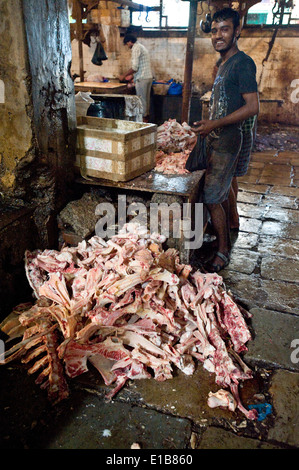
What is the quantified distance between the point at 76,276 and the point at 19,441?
1523 mm

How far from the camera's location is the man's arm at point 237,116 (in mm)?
3746

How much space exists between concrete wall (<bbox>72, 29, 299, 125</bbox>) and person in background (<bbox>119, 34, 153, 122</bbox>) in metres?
2.15

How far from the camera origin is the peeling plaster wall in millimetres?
3006

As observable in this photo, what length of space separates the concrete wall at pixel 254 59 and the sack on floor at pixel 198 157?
33.0ft

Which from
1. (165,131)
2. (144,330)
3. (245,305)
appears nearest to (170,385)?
(144,330)

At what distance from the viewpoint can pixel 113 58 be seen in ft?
44.0

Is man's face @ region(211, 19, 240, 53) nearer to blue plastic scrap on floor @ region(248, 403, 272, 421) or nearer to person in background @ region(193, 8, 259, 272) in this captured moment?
person in background @ region(193, 8, 259, 272)

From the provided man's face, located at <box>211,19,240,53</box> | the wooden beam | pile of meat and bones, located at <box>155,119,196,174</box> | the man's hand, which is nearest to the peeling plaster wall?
pile of meat and bones, located at <box>155,119,196,174</box>

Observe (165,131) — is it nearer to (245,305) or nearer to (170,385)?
(245,305)

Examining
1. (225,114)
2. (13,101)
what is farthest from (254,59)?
(13,101)

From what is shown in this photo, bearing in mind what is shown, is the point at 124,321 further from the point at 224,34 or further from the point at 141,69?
the point at 141,69

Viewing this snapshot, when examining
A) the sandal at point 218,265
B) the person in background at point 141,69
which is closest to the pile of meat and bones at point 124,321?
the sandal at point 218,265

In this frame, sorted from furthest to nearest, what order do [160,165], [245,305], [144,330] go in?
[160,165] → [245,305] → [144,330]

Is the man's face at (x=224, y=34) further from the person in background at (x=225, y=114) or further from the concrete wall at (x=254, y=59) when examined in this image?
the concrete wall at (x=254, y=59)
